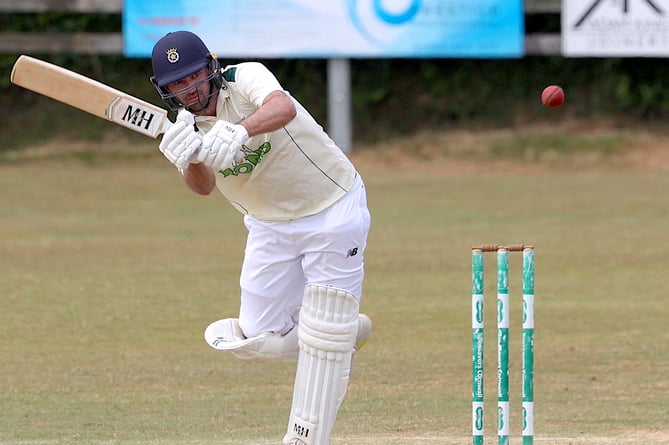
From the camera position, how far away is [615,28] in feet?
54.1

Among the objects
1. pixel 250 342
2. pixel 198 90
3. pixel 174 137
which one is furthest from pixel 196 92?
pixel 250 342

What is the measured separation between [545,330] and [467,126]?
9761 mm

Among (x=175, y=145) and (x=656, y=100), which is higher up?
(x=656, y=100)

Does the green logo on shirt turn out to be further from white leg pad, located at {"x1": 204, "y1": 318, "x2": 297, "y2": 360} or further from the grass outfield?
the grass outfield

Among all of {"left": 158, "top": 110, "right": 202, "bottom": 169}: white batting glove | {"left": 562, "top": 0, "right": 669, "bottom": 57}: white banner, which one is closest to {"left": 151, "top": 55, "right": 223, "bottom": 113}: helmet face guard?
{"left": 158, "top": 110, "right": 202, "bottom": 169}: white batting glove

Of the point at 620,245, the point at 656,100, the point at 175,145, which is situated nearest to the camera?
the point at 175,145

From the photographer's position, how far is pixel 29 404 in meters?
6.87

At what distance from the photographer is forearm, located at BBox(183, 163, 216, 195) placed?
513 cm

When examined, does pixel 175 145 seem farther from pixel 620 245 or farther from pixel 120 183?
pixel 120 183

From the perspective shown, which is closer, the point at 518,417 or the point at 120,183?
the point at 518,417

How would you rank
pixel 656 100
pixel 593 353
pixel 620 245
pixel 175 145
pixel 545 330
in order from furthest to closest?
pixel 656 100
pixel 620 245
pixel 545 330
pixel 593 353
pixel 175 145

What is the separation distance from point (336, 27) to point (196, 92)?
11.8m

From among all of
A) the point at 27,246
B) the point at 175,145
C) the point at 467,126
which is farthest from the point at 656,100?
the point at 175,145

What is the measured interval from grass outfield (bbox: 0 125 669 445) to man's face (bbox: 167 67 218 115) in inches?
61.6
